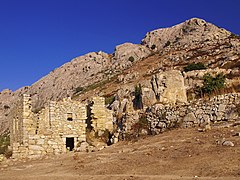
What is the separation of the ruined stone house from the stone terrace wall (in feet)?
18.5

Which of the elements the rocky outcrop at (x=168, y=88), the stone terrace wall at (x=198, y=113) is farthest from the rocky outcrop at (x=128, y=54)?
the stone terrace wall at (x=198, y=113)

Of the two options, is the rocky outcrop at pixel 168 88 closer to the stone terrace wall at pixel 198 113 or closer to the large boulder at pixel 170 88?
the large boulder at pixel 170 88

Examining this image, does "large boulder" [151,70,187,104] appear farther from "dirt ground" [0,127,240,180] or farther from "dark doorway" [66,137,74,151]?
"dirt ground" [0,127,240,180]

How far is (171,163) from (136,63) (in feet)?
240

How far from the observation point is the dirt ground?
959 centimetres

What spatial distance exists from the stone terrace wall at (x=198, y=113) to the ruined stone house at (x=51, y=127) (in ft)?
18.5

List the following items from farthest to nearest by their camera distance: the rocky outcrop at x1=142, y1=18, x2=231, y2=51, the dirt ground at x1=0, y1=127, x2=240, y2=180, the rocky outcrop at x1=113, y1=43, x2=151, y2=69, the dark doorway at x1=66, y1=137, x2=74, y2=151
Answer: the rocky outcrop at x1=113, y1=43, x2=151, y2=69
the rocky outcrop at x1=142, y1=18, x2=231, y2=51
the dark doorway at x1=66, y1=137, x2=74, y2=151
the dirt ground at x1=0, y1=127, x2=240, y2=180

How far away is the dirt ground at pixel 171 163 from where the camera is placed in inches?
377

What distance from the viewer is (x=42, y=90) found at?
85.7 metres

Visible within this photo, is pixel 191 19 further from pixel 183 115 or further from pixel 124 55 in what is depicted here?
pixel 183 115

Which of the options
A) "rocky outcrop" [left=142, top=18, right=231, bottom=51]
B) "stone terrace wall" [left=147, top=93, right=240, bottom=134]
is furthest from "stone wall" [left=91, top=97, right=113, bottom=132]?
"rocky outcrop" [left=142, top=18, right=231, bottom=51]

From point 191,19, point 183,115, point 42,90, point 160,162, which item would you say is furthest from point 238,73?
point 191,19

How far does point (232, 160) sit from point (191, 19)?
97.2 metres

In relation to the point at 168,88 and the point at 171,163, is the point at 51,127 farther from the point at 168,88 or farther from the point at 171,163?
the point at 171,163
